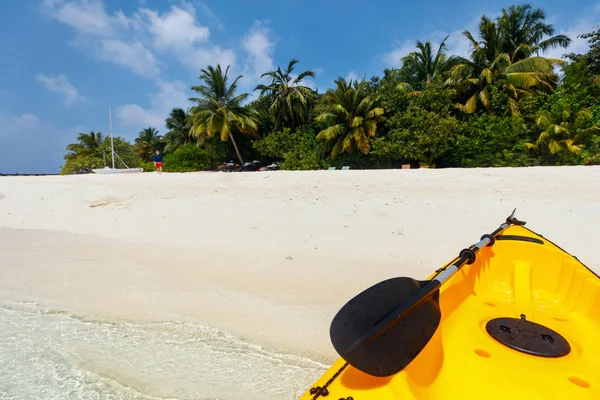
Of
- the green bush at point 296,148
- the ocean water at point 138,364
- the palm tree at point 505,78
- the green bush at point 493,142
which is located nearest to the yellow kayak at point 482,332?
the ocean water at point 138,364

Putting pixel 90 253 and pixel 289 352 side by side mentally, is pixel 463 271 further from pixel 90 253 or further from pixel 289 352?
pixel 90 253

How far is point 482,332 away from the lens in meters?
2.34

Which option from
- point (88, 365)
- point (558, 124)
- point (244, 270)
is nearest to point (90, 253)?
point (244, 270)

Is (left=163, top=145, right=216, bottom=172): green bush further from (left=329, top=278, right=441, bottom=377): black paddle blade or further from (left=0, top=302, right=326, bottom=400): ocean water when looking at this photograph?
(left=329, top=278, right=441, bottom=377): black paddle blade

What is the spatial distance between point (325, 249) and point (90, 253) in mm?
4401

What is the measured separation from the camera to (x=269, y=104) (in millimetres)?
27891

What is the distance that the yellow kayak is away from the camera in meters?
1.42

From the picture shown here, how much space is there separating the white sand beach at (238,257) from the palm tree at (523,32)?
1220 centimetres

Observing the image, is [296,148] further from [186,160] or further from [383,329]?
[383,329]

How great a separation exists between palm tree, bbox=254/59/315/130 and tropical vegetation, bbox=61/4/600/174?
0.26 feet

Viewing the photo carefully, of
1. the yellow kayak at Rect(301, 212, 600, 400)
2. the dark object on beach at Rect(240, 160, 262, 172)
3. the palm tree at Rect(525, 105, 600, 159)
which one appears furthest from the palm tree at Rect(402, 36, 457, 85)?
the yellow kayak at Rect(301, 212, 600, 400)

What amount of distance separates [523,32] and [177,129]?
98.6 ft

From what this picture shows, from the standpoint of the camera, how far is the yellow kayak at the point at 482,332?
55.8 inches

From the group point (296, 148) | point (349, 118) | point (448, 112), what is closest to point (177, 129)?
point (296, 148)
